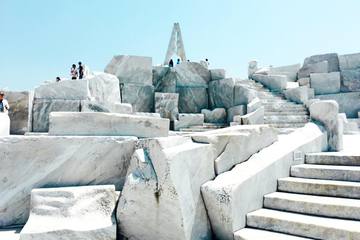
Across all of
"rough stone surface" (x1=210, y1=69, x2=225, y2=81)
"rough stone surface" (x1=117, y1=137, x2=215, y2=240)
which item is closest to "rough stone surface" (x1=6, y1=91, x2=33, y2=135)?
"rough stone surface" (x1=117, y1=137, x2=215, y2=240)

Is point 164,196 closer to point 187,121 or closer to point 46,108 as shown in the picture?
point 46,108

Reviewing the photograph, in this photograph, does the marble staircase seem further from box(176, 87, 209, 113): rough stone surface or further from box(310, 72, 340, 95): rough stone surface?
box(310, 72, 340, 95): rough stone surface

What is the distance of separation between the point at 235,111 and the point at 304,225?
29.4ft

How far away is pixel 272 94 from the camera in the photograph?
12.7m

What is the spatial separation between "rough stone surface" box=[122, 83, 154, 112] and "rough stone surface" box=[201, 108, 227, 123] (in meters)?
2.45

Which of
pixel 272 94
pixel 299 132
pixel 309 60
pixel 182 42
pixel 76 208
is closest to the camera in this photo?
pixel 76 208

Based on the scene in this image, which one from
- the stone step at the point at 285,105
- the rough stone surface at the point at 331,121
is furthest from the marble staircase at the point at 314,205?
the stone step at the point at 285,105

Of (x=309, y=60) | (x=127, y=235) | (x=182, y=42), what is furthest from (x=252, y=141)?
(x=182, y=42)

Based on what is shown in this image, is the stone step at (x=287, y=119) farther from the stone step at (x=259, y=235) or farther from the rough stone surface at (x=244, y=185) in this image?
the stone step at (x=259, y=235)

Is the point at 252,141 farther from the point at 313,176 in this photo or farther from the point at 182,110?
the point at 182,110

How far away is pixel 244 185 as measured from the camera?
2.97 meters

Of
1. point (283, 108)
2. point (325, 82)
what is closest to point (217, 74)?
point (283, 108)

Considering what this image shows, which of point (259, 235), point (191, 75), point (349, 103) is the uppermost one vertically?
point (191, 75)

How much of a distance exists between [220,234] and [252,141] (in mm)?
1441
